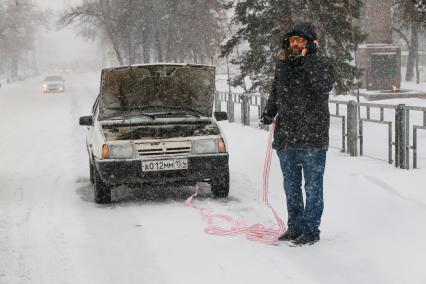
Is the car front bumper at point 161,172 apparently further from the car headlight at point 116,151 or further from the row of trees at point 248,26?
the row of trees at point 248,26

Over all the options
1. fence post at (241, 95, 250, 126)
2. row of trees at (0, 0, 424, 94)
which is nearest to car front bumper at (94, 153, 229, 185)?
row of trees at (0, 0, 424, 94)

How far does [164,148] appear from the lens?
8.00 m

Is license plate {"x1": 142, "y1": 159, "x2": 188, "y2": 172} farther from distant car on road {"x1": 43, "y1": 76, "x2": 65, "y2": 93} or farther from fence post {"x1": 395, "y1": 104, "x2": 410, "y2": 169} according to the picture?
distant car on road {"x1": 43, "y1": 76, "x2": 65, "y2": 93}

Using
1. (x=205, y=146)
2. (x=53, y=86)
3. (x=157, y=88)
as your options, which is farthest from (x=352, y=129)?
(x=53, y=86)

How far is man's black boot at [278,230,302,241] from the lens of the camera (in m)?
6.22

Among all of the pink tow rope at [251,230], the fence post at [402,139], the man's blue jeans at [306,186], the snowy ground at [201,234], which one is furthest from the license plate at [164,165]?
the fence post at [402,139]

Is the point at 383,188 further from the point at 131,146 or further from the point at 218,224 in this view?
the point at 131,146

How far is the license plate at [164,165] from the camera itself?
7.94 meters

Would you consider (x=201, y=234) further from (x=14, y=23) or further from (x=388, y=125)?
(x=14, y=23)

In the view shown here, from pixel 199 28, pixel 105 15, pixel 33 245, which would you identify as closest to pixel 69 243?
pixel 33 245

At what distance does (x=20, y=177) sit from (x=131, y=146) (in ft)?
11.3

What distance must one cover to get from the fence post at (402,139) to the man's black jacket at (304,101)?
12.4 ft

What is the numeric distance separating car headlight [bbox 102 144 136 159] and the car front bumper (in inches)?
2.2

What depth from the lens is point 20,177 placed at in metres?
10.6
